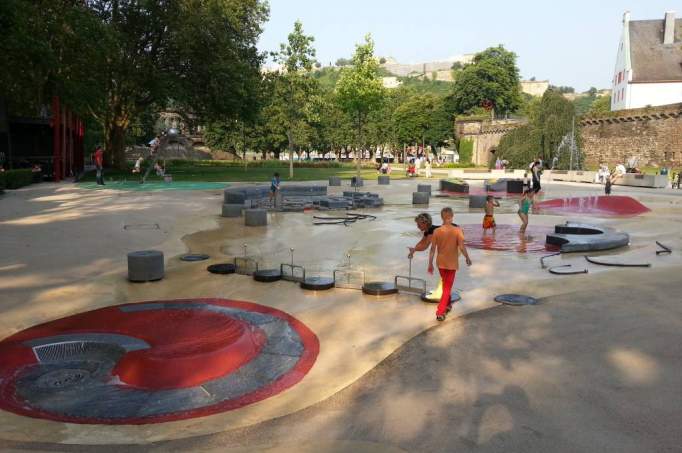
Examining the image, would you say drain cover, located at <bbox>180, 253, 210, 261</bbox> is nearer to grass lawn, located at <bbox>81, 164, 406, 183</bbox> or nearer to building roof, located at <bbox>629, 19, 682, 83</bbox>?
grass lawn, located at <bbox>81, 164, 406, 183</bbox>

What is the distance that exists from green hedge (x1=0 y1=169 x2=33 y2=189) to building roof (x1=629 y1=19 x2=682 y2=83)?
8011 centimetres

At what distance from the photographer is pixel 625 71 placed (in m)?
82.3

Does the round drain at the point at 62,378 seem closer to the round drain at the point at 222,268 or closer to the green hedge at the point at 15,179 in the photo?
the round drain at the point at 222,268

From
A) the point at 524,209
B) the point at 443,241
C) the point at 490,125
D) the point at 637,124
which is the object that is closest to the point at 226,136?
the point at 490,125

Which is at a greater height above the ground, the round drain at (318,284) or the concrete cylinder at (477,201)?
the concrete cylinder at (477,201)

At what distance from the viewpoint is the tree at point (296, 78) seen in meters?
40.7

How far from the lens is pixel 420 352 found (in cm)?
715

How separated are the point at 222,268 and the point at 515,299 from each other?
5.98m

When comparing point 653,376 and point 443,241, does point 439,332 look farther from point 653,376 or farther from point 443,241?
point 653,376

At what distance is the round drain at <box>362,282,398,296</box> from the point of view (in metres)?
9.70

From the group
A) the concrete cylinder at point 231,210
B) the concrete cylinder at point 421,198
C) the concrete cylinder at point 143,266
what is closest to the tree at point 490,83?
the concrete cylinder at point 421,198

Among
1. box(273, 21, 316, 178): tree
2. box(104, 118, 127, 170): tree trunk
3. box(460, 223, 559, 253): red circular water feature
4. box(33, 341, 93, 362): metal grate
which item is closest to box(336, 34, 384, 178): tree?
box(273, 21, 316, 178): tree

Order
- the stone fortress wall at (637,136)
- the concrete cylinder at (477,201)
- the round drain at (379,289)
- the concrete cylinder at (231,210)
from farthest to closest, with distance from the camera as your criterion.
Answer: the stone fortress wall at (637,136), the concrete cylinder at (477,201), the concrete cylinder at (231,210), the round drain at (379,289)

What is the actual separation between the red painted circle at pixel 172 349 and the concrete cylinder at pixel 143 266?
5.24 ft
